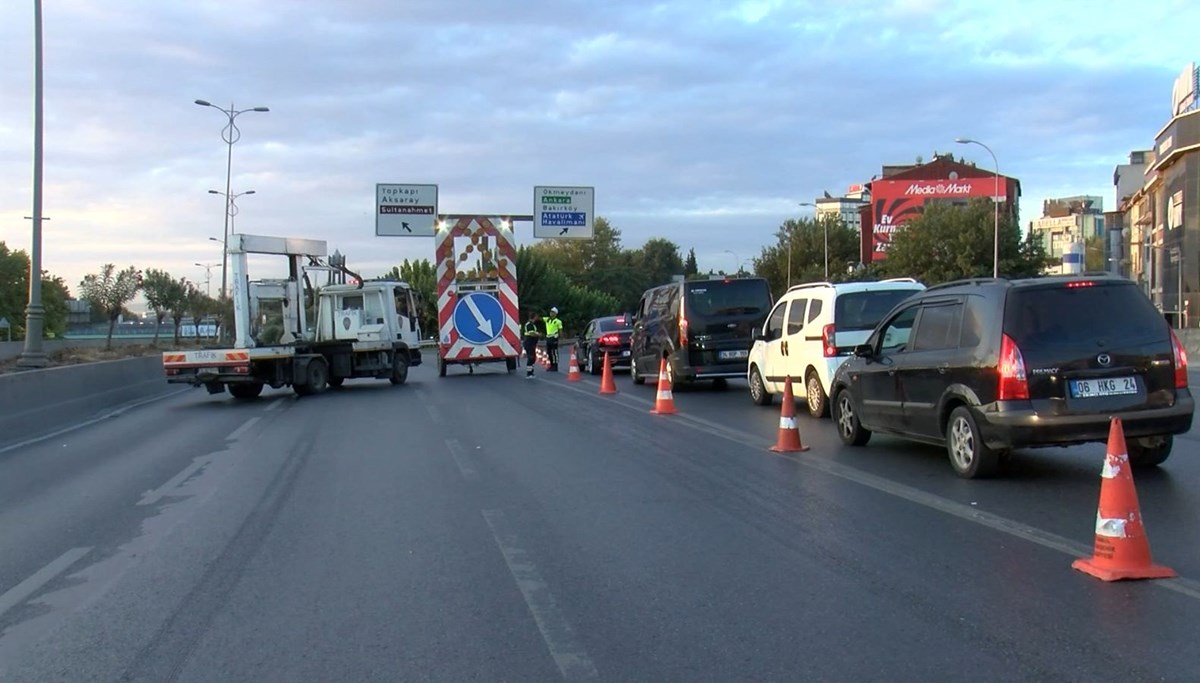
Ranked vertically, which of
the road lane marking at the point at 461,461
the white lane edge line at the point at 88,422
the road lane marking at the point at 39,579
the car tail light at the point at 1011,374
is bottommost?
the road lane marking at the point at 39,579

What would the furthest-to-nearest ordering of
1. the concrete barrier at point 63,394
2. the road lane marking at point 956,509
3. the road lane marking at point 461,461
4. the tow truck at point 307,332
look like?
the tow truck at point 307,332
the concrete barrier at point 63,394
the road lane marking at point 461,461
the road lane marking at point 956,509

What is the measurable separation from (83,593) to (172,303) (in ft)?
215

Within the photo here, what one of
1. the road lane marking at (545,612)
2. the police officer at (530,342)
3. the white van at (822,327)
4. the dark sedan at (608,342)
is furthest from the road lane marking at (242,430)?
the dark sedan at (608,342)

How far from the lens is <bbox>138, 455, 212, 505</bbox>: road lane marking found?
913 centimetres

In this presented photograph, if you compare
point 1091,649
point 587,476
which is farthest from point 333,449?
point 1091,649

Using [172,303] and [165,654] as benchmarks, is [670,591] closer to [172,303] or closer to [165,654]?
[165,654]

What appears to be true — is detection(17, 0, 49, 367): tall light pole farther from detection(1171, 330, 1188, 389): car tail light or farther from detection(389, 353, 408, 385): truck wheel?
detection(1171, 330, 1188, 389): car tail light

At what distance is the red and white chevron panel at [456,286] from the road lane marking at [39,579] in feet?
64.9

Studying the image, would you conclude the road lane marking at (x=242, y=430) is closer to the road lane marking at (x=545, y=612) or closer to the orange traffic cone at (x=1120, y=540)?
the road lane marking at (x=545, y=612)

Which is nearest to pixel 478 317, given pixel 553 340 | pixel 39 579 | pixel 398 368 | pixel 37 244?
Result: pixel 398 368

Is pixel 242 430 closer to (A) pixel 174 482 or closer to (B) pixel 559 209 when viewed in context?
(A) pixel 174 482

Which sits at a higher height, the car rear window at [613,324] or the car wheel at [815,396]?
the car rear window at [613,324]

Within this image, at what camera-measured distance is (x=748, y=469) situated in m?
9.85

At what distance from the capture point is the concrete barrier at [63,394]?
1577 centimetres
